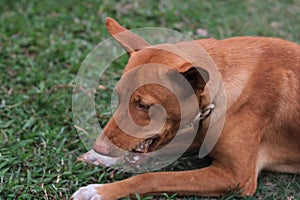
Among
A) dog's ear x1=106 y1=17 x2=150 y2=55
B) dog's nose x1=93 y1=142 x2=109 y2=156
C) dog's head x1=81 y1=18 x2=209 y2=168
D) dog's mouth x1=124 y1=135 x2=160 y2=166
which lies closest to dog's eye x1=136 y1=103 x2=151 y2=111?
dog's head x1=81 y1=18 x2=209 y2=168

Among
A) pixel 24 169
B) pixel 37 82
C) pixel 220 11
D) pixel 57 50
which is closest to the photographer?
pixel 24 169

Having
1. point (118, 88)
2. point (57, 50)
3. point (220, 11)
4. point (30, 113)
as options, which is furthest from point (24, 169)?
point (220, 11)

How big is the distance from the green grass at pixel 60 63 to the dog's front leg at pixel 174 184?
0.32m

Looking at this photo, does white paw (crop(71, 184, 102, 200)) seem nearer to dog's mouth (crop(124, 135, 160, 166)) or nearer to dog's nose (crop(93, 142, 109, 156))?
dog's nose (crop(93, 142, 109, 156))

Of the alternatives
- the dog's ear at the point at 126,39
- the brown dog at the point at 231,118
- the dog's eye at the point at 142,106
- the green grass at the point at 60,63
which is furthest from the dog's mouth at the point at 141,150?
the dog's ear at the point at 126,39

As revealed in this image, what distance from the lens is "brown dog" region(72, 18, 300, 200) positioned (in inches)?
162

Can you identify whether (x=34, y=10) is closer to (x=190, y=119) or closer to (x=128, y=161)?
(x=128, y=161)

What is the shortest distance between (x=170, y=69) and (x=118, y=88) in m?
0.46

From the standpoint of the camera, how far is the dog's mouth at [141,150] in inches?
167

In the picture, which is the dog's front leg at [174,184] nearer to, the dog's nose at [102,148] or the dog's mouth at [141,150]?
the dog's mouth at [141,150]

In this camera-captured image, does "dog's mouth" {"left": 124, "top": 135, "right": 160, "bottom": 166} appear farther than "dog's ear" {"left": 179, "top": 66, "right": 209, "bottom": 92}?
Yes

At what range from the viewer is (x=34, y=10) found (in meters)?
6.87

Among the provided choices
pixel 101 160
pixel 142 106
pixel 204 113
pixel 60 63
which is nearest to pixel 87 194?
pixel 101 160

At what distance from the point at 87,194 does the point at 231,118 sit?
137 centimetres
